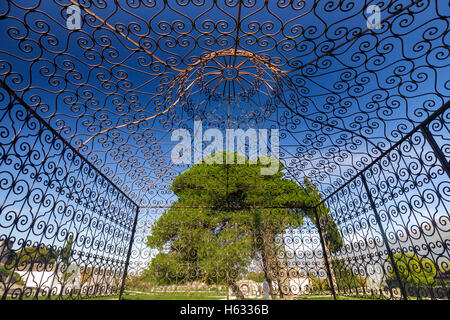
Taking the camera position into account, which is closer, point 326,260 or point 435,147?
point 435,147

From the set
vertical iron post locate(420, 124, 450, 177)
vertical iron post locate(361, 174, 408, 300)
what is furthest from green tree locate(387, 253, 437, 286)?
vertical iron post locate(420, 124, 450, 177)

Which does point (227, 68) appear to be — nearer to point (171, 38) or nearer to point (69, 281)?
point (171, 38)

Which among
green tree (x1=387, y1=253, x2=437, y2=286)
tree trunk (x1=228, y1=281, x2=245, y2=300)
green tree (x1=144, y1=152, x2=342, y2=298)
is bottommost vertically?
tree trunk (x1=228, y1=281, x2=245, y2=300)

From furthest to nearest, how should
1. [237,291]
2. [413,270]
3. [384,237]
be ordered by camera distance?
[237,291]
[384,237]
[413,270]

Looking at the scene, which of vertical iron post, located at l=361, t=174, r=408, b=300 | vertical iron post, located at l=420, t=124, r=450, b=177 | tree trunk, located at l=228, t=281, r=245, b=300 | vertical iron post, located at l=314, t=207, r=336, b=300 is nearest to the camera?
vertical iron post, located at l=420, t=124, r=450, b=177

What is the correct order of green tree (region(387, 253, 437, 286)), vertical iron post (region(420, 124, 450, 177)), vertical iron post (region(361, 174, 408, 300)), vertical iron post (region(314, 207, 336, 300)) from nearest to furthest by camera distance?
vertical iron post (region(420, 124, 450, 177)) < green tree (region(387, 253, 437, 286)) < vertical iron post (region(361, 174, 408, 300)) < vertical iron post (region(314, 207, 336, 300))

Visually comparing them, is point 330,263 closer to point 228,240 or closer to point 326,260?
point 326,260

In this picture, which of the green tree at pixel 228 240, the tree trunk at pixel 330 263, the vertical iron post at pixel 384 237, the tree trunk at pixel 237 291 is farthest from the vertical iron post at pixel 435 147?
the tree trunk at pixel 237 291

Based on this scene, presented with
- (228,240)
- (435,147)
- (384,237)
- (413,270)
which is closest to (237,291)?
(228,240)

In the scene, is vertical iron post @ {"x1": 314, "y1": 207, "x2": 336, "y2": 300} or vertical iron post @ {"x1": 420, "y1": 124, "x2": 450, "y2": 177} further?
vertical iron post @ {"x1": 314, "y1": 207, "x2": 336, "y2": 300}

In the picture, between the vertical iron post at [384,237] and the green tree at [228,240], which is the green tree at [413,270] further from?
the green tree at [228,240]

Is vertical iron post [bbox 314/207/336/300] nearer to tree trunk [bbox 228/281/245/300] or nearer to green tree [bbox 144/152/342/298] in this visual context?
green tree [bbox 144/152/342/298]

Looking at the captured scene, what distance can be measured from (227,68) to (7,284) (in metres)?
4.73

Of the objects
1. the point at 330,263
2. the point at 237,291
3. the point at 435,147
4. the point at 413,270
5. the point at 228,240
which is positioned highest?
the point at 435,147
